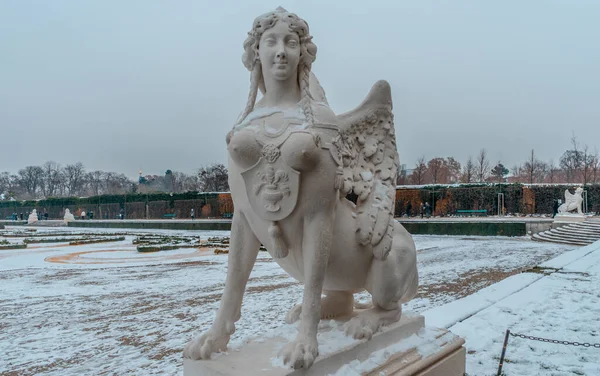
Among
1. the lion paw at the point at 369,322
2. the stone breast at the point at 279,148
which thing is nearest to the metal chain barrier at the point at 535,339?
the lion paw at the point at 369,322

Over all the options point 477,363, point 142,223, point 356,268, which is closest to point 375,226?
point 356,268

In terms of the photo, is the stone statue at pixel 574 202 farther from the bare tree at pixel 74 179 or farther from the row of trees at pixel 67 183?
the bare tree at pixel 74 179

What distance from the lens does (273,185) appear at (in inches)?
82.9

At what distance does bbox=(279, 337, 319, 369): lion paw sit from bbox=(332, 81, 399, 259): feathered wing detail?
0.66 meters

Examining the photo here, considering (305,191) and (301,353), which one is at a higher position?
(305,191)

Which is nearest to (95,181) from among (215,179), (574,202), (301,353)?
(215,179)

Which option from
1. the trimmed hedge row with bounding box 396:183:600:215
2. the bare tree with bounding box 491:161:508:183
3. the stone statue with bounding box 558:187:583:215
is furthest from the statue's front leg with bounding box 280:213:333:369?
the bare tree with bounding box 491:161:508:183

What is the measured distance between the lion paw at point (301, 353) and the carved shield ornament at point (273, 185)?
2.09ft

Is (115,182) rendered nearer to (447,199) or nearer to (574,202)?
(447,199)

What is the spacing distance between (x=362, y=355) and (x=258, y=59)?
5.89 ft

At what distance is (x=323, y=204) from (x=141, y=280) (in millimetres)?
7789

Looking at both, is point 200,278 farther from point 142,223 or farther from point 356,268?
point 142,223

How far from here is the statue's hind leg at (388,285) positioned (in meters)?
2.52

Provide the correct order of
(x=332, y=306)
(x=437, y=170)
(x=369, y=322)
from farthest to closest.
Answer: (x=437, y=170) → (x=332, y=306) → (x=369, y=322)
